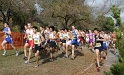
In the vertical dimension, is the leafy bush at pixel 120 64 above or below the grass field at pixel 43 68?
above

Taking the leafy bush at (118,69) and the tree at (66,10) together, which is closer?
the leafy bush at (118,69)

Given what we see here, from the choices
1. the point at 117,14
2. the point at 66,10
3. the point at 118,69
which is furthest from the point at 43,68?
the point at 66,10

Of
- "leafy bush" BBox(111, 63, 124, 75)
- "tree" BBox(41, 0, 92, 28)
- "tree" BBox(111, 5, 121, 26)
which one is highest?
"tree" BBox(41, 0, 92, 28)

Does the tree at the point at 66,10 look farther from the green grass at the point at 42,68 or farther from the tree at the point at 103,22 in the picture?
the green grass at the point at 42,68

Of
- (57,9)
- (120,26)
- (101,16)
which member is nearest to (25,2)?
(57,9)

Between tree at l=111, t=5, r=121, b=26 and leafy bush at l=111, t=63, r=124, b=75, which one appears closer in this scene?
leafy bush at l=111, t=63, r=124, b=75

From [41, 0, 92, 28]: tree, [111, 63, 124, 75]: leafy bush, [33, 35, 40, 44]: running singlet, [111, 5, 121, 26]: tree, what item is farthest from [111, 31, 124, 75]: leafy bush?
[41, 0, 92, 28]: tree

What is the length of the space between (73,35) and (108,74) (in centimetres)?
1235

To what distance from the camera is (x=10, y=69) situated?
11273 mm

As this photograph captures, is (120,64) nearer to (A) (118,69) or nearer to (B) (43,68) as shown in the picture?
(A) (118,69)

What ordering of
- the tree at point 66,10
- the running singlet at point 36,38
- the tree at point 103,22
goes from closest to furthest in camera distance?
1. the tree at point 103,22
2. the running singlet at point 36,38
3. the tree at point 66,10

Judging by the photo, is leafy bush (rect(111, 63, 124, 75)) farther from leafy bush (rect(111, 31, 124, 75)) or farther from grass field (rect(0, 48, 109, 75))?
grass field (rect(0, 48, 109, 75))

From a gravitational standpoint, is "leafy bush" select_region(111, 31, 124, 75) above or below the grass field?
above

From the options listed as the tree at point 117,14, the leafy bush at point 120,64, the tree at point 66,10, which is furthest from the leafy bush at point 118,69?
the tree at point 66,10
